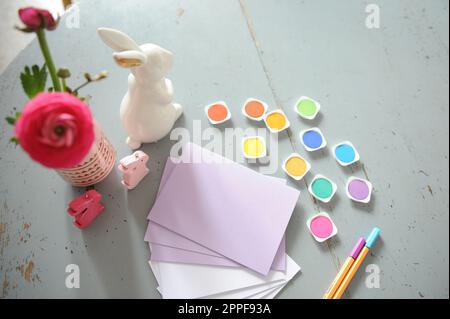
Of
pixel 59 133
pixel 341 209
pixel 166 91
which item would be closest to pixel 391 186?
pixel 341 209

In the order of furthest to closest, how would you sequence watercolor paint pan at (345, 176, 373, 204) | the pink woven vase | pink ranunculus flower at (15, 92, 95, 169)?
watercolor paint pan at (345, 176, 373, 204) < the pink woven vase < pink ranunculus flower at (15, 92, 95, 169)

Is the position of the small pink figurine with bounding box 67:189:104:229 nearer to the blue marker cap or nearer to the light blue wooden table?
the light blue wooden table

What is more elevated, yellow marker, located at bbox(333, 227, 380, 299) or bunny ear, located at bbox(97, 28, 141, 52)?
bunny ear, located at bbox(97, 28, 141, 52)

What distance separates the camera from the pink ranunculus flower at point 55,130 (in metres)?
0.49

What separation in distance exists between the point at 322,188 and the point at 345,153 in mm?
96

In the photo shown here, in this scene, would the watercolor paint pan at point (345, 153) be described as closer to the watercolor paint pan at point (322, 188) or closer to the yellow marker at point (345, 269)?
the watercolor paint pan at point (322, 188)

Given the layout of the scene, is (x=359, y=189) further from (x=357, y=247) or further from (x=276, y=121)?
(x=276, y=121)

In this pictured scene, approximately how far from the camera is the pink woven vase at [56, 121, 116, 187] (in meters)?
0.69

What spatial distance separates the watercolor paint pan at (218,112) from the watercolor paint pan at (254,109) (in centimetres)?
4

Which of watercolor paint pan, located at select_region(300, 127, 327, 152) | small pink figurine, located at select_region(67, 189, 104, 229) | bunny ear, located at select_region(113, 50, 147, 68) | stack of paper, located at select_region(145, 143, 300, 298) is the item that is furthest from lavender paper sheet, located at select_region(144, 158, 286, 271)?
bunny ear, located at select_region(113, 50, 147, 68)

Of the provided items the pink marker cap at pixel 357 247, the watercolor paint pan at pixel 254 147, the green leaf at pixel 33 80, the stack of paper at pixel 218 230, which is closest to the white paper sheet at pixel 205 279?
the stack of paper at pixel 218 230

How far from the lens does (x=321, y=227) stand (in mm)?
769

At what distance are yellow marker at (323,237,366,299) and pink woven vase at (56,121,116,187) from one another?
50 centimetres
